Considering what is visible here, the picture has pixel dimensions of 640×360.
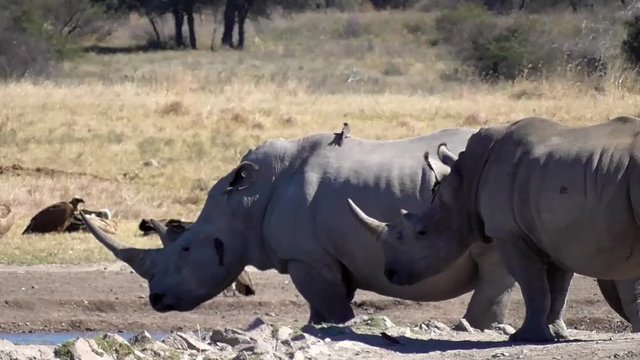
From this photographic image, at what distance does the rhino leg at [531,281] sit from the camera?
8422mm

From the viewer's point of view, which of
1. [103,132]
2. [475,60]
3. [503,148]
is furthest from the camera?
[475,60]

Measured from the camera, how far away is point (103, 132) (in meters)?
21.5

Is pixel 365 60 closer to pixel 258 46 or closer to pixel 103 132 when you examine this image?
pixel 258 46

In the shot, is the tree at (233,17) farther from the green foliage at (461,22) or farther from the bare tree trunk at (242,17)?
the green foliage at (461,22)

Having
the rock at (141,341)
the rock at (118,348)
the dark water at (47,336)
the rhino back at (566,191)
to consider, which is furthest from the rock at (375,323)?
the dark water at (47,336)

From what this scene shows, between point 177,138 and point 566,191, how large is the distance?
44.4 feet

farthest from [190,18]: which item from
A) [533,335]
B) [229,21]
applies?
[533,335]

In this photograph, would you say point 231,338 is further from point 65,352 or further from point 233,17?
point 233,17

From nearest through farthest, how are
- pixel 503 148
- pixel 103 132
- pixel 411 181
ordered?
pixel 503 148, pixel 411 181, pixel 103 132

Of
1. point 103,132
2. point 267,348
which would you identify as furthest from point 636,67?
point 267,348

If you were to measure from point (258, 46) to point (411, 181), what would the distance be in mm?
43162

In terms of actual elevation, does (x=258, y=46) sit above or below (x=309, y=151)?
below

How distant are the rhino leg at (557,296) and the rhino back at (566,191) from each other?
0.44 metres

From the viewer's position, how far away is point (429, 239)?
871 cm
